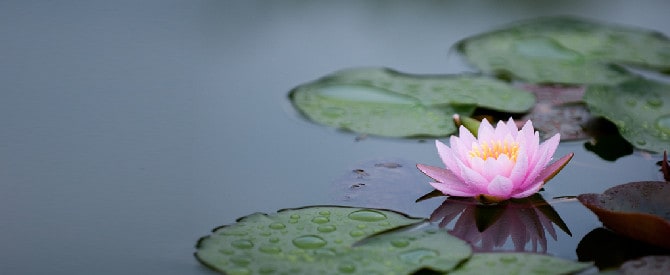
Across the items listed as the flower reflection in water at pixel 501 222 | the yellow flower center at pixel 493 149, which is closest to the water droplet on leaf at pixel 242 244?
the flower reflection in water at pixel 501 222

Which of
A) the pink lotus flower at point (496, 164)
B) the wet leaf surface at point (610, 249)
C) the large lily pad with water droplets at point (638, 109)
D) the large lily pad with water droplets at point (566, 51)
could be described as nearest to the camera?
the wet leaf surface at point (610, 249)

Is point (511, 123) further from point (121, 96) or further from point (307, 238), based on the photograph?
point (121, 96)

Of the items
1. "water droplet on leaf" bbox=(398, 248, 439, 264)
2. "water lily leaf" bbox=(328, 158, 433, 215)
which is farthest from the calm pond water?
"water droplet on leaf" bbox=(398, 248, 439, 264)

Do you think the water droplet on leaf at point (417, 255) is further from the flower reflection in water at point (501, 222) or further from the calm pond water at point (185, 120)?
the calm pond water at point (185, 120)

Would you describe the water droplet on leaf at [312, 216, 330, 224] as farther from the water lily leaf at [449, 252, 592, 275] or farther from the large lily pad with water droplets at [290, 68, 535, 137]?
the large lily pad with water droplets at [290, 68, 535, 137]

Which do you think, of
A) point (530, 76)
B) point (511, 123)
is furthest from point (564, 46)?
point (511, 123)

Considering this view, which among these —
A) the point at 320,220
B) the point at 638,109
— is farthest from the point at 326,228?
the point at 638,109

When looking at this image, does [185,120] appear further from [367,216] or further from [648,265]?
[648,265]
